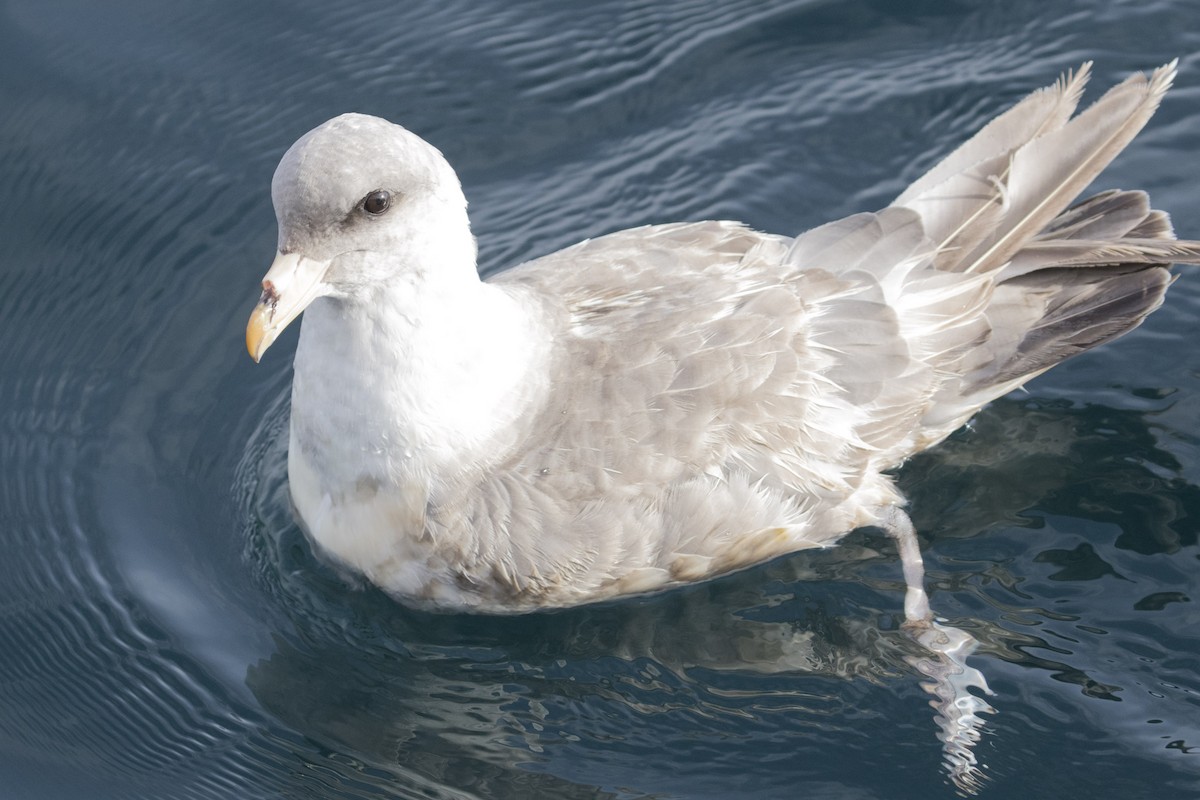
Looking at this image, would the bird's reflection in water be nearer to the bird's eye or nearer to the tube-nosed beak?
the tube-nosed beak

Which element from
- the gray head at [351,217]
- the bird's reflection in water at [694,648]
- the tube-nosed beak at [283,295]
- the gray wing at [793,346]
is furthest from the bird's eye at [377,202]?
the bird's reflection in water at [694,648]

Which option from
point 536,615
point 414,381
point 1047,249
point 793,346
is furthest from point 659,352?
point 1047,249

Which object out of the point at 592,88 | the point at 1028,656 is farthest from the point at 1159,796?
the point at 592,88

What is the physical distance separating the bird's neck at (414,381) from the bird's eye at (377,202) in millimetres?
279

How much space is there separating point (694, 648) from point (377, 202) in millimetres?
2139

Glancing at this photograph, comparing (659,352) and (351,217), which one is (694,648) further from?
(351,217)

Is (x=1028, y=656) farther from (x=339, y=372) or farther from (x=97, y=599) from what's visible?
(x=97, y=599)

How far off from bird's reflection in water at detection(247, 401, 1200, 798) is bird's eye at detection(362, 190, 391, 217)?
1737mm

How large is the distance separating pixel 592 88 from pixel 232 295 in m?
2.23

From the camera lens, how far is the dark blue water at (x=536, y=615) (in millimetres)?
5758

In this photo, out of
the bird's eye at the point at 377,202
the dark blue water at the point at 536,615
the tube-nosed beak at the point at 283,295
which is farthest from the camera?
the dark blue water at the point at 536,615

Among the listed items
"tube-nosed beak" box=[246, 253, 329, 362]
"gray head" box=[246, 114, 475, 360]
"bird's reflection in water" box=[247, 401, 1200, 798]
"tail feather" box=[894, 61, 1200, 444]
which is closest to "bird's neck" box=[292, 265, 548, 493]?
"gray head" box=[246, 114, 475, 360]

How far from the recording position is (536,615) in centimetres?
622

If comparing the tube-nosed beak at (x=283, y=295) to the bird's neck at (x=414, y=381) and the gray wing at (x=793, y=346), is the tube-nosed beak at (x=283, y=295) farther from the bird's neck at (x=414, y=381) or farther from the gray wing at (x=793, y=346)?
the gray wing at (x=793, y=346)
